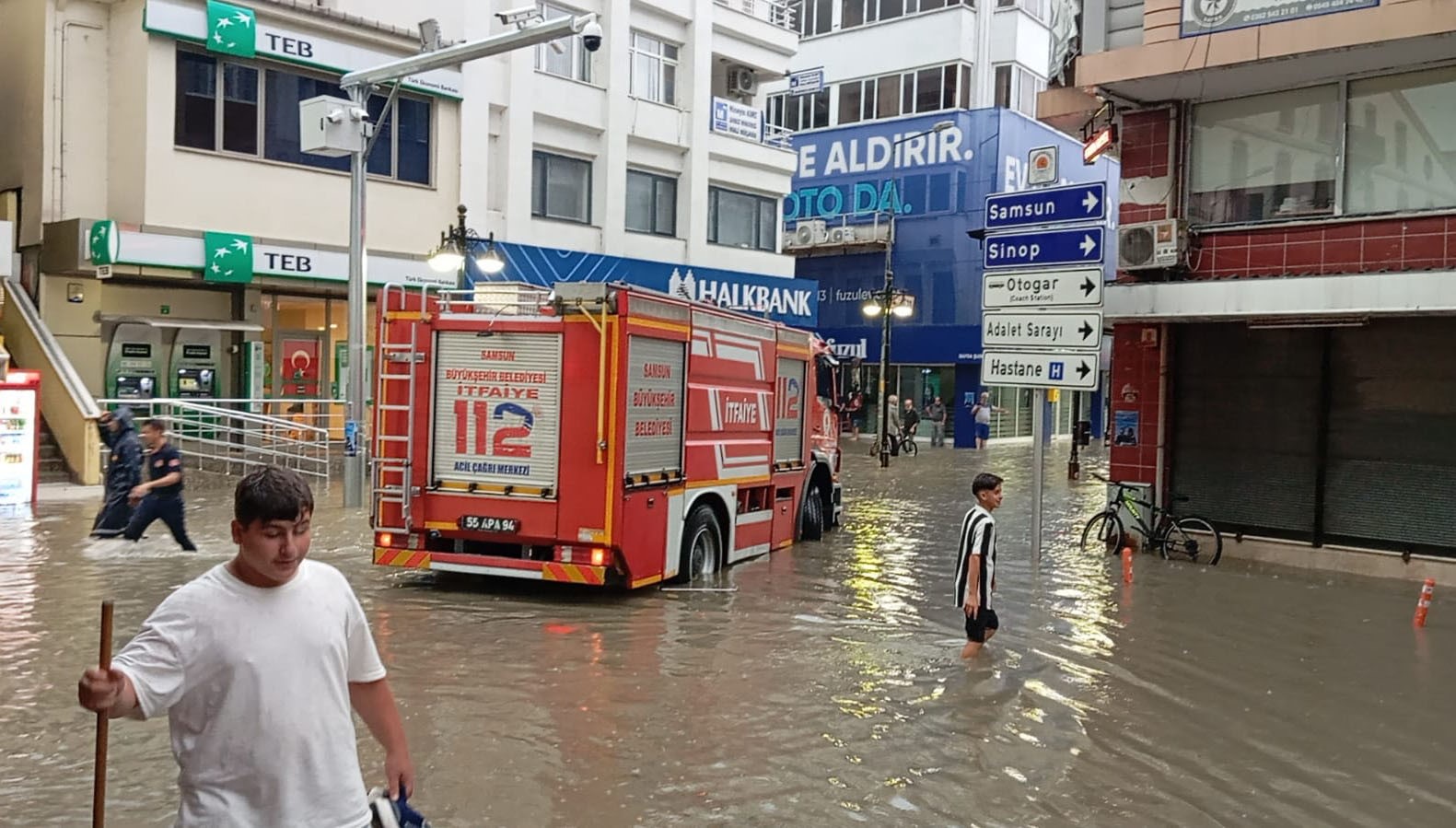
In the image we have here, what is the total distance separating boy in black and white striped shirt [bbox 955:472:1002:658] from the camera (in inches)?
341

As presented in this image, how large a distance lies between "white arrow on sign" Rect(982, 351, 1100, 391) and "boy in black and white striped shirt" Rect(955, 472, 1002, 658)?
12.1 feet

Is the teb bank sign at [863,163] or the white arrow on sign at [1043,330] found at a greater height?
the teb bank sign at [863,163]

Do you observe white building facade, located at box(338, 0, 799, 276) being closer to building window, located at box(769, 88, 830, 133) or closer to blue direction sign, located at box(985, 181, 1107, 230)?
building window, located at box(769, 88, 830, 133)

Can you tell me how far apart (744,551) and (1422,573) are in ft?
25.2

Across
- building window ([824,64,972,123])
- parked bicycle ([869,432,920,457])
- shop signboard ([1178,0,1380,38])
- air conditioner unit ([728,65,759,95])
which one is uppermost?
building window ([824,64,972,123])

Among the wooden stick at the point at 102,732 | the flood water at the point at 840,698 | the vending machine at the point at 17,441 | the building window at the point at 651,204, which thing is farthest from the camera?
the building window at the point at 651,204

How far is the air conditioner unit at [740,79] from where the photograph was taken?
34.7 metres

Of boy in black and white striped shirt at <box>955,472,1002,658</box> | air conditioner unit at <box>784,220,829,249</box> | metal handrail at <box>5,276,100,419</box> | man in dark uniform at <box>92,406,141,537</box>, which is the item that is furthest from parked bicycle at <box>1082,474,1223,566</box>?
air conditioner unit at <box>784,220,829,249</box>

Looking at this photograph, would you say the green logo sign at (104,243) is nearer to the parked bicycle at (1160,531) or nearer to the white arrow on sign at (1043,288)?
the white arrow on sign at (1043,288)

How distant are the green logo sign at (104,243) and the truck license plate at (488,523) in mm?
12483

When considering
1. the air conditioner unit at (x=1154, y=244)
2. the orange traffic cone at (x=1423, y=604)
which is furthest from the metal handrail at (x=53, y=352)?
the orange traffic cone at (x=1423, y=604)

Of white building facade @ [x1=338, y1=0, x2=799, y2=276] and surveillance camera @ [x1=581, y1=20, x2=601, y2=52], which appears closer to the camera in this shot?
surveillance camera @ [x1=581, y1=20, x2=601, y2=52]

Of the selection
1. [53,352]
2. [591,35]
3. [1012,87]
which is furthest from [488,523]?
[1012,87]

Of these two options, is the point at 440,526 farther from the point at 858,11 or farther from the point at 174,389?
the point at 858,11
